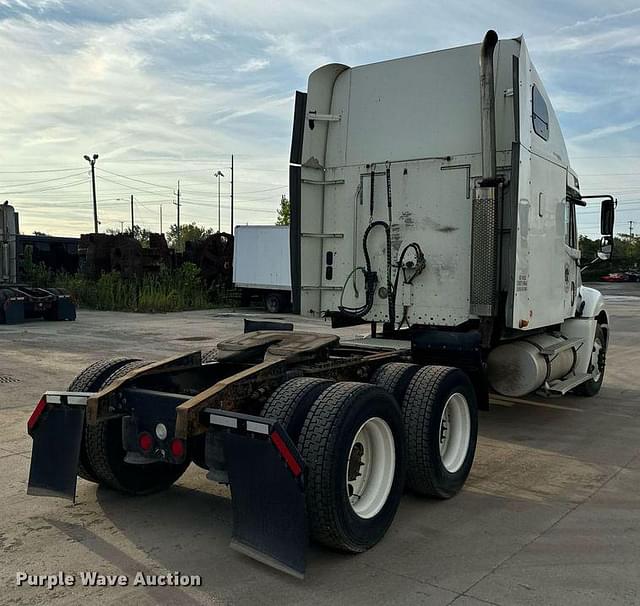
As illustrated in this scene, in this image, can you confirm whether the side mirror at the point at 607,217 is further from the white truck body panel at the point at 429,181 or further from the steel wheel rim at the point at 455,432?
the steel wheel rim at the point at 455,432

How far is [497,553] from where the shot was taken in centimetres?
419

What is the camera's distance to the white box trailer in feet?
85.1

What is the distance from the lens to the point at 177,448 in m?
4.19

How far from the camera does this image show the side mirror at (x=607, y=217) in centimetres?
856

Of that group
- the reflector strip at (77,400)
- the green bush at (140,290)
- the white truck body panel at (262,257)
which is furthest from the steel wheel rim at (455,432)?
the green bush at (140,290)

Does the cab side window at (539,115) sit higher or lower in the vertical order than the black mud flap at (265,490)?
higher

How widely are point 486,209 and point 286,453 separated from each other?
11.7 feet

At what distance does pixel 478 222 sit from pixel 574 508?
2.67 metres

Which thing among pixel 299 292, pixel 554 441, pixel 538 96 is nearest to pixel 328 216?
pixel 299 292

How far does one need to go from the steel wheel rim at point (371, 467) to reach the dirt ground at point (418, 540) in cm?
27

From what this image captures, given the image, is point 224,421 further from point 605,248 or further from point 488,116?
point 605,248

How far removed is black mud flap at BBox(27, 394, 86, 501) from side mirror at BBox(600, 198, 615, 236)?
6.80 meters

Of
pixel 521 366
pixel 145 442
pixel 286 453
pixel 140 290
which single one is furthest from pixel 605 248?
pixel 140 290

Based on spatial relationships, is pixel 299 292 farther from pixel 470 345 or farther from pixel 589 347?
pixel 589 347
